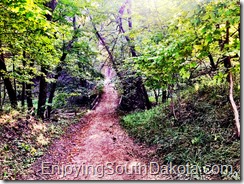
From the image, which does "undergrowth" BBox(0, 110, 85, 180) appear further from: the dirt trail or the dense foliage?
the dirt trail

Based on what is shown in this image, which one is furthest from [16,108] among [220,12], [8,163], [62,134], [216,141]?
Answer: [220,12]

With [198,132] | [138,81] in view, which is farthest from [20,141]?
[138,81]

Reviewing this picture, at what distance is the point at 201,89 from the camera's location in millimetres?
6164

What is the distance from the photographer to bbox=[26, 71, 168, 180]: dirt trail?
4.03 meters

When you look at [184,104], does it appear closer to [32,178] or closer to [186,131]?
[186,131]

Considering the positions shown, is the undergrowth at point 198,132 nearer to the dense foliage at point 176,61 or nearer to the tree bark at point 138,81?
the dense foliage at point 176,61

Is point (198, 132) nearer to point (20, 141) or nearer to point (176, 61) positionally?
point (176, 61)

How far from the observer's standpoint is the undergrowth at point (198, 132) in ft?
12.1

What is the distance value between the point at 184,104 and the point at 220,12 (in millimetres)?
3727

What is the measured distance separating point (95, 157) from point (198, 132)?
2551 mm

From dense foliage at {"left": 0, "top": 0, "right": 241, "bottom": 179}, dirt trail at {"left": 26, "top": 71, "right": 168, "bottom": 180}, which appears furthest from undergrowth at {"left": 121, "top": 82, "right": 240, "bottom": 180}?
dirt trail at {"left": 26, "top": 71, "right": 168, "bottom": 180}

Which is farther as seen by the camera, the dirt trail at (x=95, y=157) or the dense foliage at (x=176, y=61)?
the dirt trail at (x=95, y=157)

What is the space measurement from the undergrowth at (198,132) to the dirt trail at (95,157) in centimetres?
57

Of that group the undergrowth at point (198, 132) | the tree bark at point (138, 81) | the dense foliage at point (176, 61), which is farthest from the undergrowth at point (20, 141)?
the tree bark at point (138, 81)
